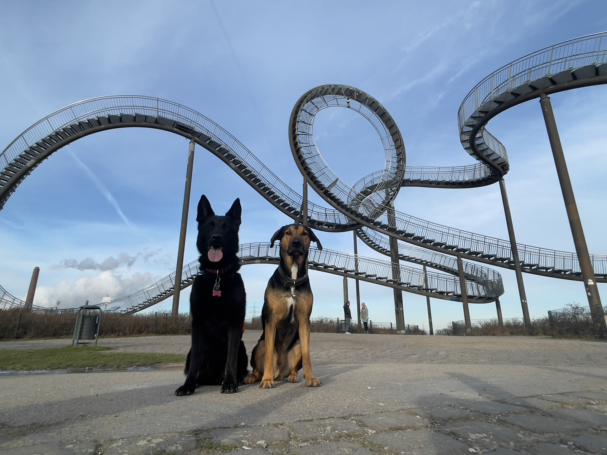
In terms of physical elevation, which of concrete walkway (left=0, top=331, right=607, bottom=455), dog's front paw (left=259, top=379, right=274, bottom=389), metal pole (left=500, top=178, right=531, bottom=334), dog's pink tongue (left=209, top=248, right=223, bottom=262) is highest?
metal pole (left=500, top=178, right=531, bottom=334)

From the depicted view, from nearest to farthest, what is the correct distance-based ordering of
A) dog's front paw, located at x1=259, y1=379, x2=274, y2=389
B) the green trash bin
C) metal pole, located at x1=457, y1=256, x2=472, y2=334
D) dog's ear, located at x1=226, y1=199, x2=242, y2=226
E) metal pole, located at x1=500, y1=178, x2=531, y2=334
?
1. dog's front paw, located at x1=259, y1=379, x2=274, y2=389
2. dog's ear, located at x1=226, y1=199, x2=242, y2=226
3. the green trash bin
4. metal pole, located at x1=500, y1=178, x2=531, y2=334
5. metal pole, located at x1=457, y1=256, x2=472, y2=334

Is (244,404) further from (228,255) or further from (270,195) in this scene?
(270,195)

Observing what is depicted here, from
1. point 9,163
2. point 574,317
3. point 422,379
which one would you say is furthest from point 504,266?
point 9,163

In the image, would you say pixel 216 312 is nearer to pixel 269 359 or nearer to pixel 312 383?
pixel 269 359

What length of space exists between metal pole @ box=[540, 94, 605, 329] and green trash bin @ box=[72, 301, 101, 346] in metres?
17.3

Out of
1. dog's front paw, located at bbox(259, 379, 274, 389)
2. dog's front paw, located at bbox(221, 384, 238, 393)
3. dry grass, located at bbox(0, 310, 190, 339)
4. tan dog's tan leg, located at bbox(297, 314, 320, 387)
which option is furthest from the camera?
dry grass, located at bbox(0, 310, 190, 339)

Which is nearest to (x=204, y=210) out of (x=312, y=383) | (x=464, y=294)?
(x=312, y=383)

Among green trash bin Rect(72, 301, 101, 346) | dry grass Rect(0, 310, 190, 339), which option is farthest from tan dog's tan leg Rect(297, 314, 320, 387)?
dry grass Rect(0, 310, 190, 339)

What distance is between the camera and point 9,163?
20.3 meters

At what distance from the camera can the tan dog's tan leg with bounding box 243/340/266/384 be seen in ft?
11.9

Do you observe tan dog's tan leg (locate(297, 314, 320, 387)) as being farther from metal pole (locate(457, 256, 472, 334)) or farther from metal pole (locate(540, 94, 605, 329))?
metal pole (locate(457, 256, 472, 334))

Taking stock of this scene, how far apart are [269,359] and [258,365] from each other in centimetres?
45

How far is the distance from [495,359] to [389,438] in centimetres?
663

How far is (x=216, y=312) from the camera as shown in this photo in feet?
10.2
